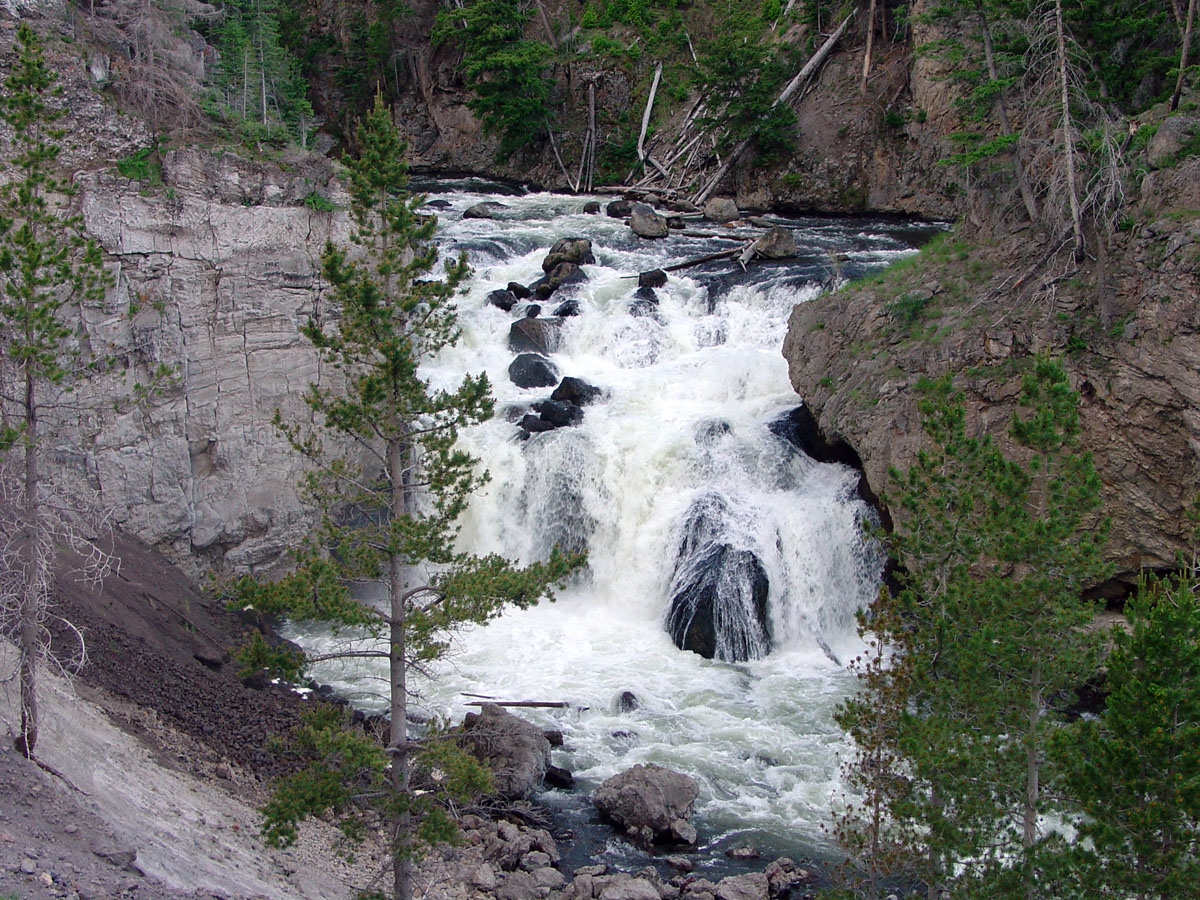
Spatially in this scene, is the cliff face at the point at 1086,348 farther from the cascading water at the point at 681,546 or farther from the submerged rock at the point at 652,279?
the submerged rock at the point at 652,279

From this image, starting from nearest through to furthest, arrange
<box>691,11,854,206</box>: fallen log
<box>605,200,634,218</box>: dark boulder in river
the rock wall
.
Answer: the rock wall < <box>605,200,634,218</box>: dark boulder in river < <box>691,11,854,206</box>: fallen log

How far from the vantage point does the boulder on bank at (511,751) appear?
15359 mm

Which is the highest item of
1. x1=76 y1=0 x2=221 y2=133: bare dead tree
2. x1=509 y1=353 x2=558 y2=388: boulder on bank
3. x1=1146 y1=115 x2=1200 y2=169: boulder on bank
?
x1=76 y1=0 x2=221 y2=133: bare dead tree

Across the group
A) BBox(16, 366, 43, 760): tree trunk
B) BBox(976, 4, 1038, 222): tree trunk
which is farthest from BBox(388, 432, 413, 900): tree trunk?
BBox(976, 4, 1038, 222): tree trunk

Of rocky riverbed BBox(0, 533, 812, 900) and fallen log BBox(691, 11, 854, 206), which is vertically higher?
fallen log BBox(691, 11, 854, 206)

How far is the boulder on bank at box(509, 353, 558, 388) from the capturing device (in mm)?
25562

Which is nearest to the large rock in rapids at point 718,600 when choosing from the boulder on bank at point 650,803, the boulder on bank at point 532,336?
the boulder on bank at point 650,803

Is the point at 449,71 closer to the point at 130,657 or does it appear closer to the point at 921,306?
the point at 921,306

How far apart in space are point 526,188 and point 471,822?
34747 millimetres

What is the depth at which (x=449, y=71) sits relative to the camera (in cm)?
Answer: 5159

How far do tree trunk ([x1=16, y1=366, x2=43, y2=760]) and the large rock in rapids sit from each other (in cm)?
1230

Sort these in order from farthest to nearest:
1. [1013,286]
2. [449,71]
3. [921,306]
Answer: [449,71], [921,306], [1013,286]

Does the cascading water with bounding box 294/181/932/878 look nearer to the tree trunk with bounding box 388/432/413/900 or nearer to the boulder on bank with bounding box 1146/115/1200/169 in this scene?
the tree trunk with bounding box 388/432/413/900

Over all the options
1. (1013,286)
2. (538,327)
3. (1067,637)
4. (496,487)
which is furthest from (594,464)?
(1067,637)
